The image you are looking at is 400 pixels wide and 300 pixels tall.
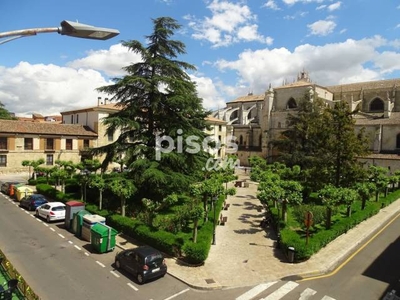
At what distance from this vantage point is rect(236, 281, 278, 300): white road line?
34.7 ft

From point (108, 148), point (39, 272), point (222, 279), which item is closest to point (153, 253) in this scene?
point (222, 279)

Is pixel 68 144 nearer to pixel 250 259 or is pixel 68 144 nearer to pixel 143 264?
pixel 143 264

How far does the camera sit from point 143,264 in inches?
451

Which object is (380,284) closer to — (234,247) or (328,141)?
(234,247)

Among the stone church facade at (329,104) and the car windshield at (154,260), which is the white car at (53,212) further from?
the stone church facade at (329,104)

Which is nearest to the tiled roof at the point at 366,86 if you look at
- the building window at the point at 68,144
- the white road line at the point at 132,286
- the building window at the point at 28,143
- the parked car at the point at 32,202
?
the building window at the point at 68,144

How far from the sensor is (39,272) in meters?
12.1

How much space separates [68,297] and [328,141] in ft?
69.7

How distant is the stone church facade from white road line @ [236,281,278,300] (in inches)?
1384

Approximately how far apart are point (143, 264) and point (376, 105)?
2263 inches

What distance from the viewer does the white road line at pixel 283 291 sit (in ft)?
34.7

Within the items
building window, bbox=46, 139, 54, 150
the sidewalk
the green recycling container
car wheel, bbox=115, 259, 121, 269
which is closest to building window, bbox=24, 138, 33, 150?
building window, bbox=46, 139, 54, 150

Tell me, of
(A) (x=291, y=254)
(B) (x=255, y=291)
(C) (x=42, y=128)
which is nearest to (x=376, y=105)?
(A) (x=291, y=254)

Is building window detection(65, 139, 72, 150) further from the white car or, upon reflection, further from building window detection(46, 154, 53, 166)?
the white car
